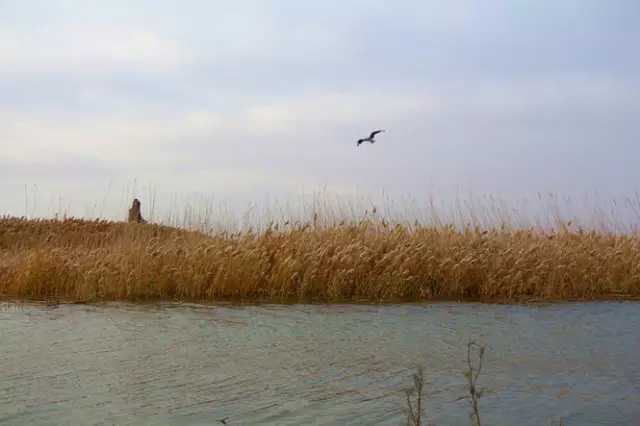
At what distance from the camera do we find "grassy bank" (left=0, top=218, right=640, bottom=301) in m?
10.8

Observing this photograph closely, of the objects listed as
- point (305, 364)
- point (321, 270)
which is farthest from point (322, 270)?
point (305, 364)

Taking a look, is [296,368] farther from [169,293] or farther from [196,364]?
[169,293]

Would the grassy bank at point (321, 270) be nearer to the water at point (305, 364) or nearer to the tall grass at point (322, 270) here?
the tall grass at point (322, 270)

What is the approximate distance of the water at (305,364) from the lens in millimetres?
4527

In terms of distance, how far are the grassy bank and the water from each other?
1296 mm

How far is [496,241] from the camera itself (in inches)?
493

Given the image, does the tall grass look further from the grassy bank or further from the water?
the water

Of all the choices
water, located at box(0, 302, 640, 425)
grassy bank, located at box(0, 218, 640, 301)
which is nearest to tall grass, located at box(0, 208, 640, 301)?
grassy bank, located at box(0, 218, 640, 301)

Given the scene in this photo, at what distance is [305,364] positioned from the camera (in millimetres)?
5988

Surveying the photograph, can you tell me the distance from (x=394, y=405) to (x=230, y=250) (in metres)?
6.78

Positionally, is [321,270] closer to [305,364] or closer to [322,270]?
[322,270]

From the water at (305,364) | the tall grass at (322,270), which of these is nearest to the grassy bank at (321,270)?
the tall grass at (322,270)

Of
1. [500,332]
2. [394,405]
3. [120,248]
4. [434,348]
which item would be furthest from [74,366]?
[120,248]

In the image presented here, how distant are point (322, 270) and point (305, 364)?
4.94 m
